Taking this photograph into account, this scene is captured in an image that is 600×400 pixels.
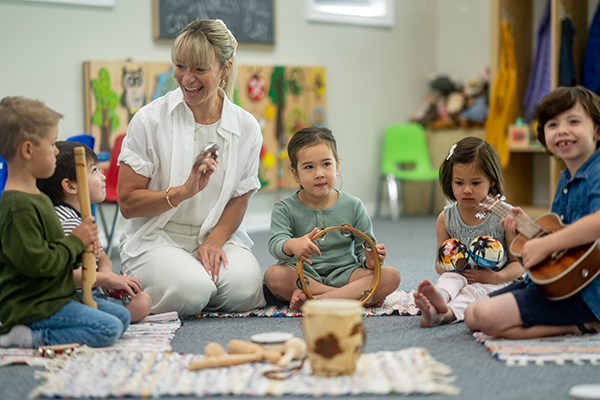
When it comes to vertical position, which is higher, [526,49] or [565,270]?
[526,49]

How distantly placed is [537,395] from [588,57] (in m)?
3.71

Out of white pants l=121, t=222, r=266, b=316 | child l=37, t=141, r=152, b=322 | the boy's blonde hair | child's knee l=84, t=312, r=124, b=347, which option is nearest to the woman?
white pants l=121, t=222, r=266, b=316

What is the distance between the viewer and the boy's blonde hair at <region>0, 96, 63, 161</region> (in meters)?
1.65

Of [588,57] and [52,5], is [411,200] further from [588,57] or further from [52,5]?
[52,5]

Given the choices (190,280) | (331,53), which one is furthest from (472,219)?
(331,53)

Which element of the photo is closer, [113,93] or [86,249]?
[86,249]

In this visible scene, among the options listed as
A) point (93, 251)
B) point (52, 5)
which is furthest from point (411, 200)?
point (93, 251)

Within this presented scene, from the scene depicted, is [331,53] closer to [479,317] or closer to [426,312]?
[426,312]

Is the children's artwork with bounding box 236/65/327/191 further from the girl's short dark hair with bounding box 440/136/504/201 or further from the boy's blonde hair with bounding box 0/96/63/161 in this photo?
the boy's blonde hair with bounding box 0/96/63/161

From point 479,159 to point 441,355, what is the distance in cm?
72

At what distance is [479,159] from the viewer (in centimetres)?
210

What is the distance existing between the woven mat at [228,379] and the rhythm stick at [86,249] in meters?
0.22

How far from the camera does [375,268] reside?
2.14 m

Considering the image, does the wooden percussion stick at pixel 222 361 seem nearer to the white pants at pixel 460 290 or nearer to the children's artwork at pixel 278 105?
the white pants at pixel 460 290
